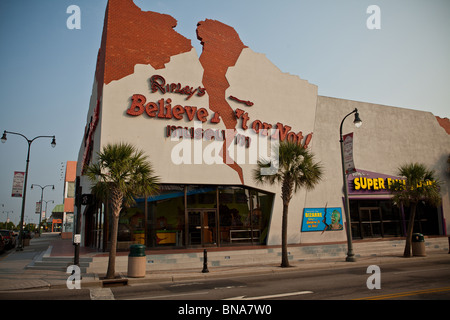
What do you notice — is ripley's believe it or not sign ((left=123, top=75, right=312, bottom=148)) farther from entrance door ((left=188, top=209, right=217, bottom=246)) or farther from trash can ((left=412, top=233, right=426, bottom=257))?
trash can ((left=412, top=233, right=426, bottom=257))

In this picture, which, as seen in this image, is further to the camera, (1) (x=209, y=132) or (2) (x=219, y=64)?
(2) (x=219, y=64)

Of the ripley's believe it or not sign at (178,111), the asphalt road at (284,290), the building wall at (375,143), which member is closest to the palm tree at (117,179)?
the asphalt road at (284,290)

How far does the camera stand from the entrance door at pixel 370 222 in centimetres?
2800

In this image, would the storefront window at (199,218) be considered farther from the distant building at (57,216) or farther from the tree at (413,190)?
the distant building at (57,216)

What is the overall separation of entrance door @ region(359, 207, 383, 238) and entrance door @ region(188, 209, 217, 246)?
1366 centimetres

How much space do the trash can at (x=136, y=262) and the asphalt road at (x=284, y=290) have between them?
1.27 meters

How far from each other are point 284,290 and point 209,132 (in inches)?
525

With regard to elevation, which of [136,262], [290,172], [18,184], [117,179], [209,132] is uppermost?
[209,132]

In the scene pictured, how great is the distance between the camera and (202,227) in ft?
71.2

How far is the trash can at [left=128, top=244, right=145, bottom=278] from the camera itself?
1384 cm

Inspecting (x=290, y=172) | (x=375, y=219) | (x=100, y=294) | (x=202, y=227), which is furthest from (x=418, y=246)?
(x=100, y=294)

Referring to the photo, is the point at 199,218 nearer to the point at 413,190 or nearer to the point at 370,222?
the point at 413,190

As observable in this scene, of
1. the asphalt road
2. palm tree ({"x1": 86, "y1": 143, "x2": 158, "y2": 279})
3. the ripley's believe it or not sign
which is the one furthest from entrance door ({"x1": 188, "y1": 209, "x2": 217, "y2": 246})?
the asphalt road

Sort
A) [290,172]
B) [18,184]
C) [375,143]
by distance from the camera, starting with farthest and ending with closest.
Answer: [18,184]
[375,143]
[290,172]
